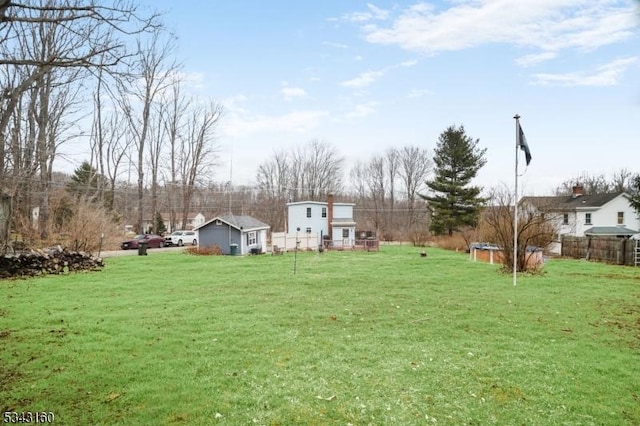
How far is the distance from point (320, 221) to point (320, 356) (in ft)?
98.9

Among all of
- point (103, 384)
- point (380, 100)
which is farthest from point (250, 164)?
point (103, 384)

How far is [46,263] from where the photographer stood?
15328mm

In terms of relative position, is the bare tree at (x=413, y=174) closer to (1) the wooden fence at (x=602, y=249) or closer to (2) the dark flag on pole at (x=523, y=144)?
(1) the wooden fence at (x=602, y=249)

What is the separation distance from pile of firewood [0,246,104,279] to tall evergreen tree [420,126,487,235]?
98.1ft

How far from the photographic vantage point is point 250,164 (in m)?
56.6

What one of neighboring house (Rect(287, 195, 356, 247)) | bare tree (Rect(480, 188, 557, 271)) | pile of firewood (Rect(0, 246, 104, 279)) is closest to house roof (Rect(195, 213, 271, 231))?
neighboring house (Rect(287, 195, 356, 247))

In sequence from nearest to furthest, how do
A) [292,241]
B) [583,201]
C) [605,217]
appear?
[292,241] < [605,217] < [583,201]

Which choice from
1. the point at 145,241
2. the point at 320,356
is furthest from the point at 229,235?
the point at 320,356

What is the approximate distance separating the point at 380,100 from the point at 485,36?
29.7 feet

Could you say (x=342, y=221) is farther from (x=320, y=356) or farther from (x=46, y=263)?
(x=320, y=356)

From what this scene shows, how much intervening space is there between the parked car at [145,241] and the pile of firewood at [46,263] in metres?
13.4

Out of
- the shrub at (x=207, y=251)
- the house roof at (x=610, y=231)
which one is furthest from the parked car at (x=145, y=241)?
the house roof at (x=610, y=231)

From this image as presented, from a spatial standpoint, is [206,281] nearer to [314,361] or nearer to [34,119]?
[314,361]

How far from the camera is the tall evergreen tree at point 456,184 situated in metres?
37.2
